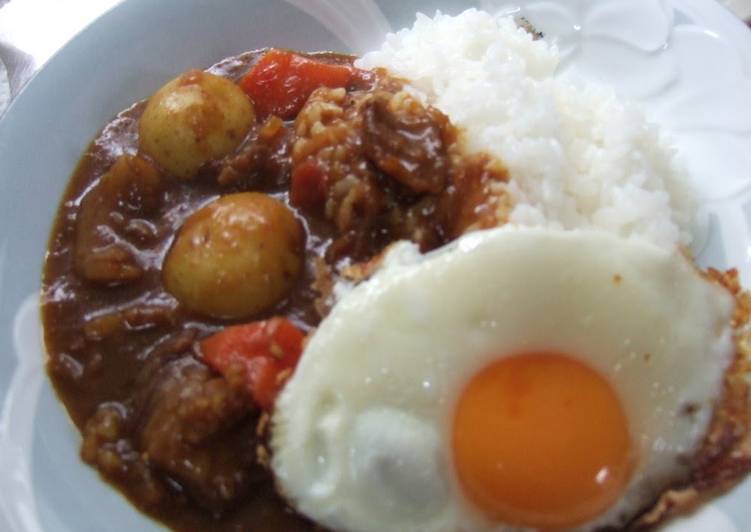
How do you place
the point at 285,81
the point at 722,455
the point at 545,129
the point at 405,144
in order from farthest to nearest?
the point at 285,81, the point at 545,129, the point at 405,144, the point at 722,455

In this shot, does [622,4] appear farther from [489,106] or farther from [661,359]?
[661,359]

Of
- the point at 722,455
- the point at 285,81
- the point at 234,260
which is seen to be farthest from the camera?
the point at 285,81

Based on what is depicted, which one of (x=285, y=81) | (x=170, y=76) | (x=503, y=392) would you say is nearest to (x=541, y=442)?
(x=503, y=392)

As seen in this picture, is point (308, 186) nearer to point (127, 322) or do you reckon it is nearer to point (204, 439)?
point (127, 322)

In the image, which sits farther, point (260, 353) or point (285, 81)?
A: point (285, 81)

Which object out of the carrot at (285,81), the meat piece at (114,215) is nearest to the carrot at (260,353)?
the meat piece at (114,215)

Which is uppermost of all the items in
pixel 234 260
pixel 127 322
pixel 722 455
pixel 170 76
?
pixel 170 76

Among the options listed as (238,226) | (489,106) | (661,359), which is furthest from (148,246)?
(661,359)

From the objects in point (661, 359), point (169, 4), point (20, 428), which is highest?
point (169, 4)
